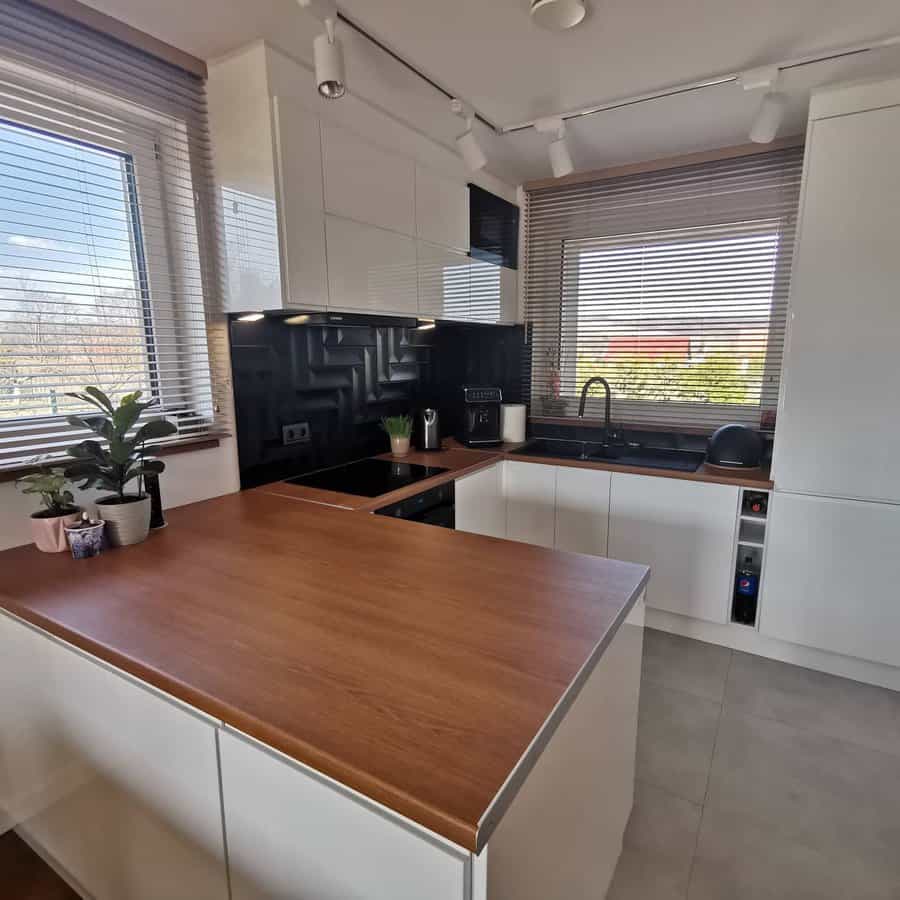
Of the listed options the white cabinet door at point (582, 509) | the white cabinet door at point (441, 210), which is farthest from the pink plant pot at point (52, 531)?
the white cabinet door at point (582, 509)

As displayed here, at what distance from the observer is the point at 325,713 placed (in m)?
0.77

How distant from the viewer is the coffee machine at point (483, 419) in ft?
9.44

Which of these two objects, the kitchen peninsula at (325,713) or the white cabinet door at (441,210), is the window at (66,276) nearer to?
the kitchen peninsula at (325,713)

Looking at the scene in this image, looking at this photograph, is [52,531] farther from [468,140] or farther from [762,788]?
[762,788]

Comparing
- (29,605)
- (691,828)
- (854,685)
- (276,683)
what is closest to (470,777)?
(276,683)

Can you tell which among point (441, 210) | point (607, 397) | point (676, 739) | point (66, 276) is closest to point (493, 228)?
point (441, 210)

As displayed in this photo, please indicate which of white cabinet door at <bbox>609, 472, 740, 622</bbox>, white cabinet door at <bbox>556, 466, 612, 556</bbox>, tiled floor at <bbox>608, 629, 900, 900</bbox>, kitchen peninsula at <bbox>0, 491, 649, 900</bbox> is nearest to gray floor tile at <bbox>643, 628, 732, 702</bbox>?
tiled floor at <bbox>608, 629, 900, 900</bbox>

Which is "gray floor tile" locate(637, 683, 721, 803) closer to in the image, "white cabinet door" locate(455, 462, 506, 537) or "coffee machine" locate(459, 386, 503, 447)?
"white cabinet door" locate(455, 462, 506, 537)

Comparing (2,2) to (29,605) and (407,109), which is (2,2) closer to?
(407,109)

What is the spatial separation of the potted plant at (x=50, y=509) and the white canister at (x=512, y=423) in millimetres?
2110

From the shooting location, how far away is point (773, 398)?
8.24ft

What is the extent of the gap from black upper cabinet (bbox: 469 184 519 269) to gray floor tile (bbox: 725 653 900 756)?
2.29 m

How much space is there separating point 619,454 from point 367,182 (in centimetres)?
182

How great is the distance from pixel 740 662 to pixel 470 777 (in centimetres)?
219
